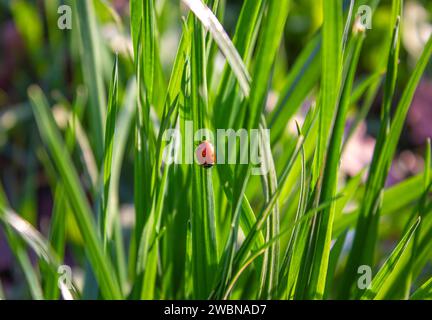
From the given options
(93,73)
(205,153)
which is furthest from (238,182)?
(93,73)

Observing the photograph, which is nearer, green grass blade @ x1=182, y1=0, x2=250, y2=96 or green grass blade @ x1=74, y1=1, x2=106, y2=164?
green grass blade @ x1=182, y1=0, x2=250, y2=96

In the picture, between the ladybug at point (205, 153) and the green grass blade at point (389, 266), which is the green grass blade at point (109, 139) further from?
the green grass blade at point (389, 266)

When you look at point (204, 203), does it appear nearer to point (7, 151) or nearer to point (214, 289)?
point (214, 289)

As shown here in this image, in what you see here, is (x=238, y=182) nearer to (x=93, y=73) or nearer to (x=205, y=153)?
(x=205, y=153)

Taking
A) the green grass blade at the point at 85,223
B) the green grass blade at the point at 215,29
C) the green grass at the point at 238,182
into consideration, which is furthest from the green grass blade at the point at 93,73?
the green grass blade at the point at 215,29

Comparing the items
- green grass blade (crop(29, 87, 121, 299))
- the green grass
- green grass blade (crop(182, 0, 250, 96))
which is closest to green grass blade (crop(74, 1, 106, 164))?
the green grass

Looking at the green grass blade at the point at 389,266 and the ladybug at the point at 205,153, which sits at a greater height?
the ladybug at the point at 205,153

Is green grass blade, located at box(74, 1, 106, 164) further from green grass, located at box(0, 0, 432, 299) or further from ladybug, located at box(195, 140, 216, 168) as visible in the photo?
ladybug, located at box(195, 140, 216, 168)
